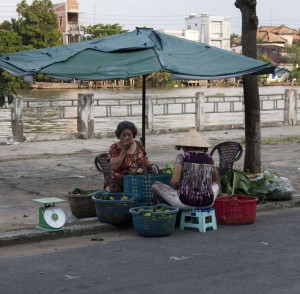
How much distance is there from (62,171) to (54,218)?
5.20 m

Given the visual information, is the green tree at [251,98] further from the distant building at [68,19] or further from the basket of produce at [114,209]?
the distant building at [68,19]

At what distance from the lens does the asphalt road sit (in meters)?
6.11

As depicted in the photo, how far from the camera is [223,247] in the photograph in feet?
25.0

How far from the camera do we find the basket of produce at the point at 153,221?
7996 millimetres

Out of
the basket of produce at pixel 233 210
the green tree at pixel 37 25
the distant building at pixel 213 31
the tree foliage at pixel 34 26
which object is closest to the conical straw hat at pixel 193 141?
the basket of produce at pixel 233 210

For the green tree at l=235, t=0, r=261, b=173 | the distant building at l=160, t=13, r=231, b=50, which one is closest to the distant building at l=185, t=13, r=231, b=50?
the distant building at l=160, t=13, r=231, b=50

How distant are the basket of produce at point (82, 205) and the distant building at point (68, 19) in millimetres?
82715

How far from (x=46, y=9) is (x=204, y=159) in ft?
235

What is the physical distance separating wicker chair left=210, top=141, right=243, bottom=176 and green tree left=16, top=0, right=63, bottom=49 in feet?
213

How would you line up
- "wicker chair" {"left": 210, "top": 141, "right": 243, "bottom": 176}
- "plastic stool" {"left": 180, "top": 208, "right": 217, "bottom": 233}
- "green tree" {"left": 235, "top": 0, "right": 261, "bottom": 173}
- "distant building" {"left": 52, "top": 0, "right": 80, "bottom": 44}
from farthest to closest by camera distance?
"distant building" {"left": 52, "top": 0, "right": 80, "bottom": 44}, "green tree" {"left": 235, "top": 0, "right": 261, "bottom": 173}, "wicker chair" {"left": 210, "top": 141, "right": 243, "bottom": 176}, "plastic stool" {"left": 180, "top": 208, "right": 217, "bottom": 233}

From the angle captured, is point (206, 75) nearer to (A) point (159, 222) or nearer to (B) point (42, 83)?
(A) point (159, 222)

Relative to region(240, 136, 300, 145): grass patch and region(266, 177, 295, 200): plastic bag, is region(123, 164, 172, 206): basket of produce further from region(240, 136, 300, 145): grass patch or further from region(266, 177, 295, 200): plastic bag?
region(240, 136, 300, 145): grass patch

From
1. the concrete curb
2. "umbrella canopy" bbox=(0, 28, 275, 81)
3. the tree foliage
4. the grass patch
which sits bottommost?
the concrete curb

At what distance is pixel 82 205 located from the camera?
8836 mm
